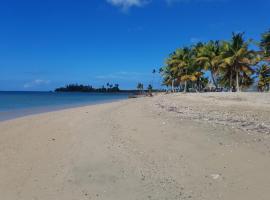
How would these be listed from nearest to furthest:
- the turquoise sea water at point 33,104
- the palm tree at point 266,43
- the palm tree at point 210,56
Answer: the turquoise sea water at point 33,104, the palm tree at point 266,43, the palm tree at point 210,56

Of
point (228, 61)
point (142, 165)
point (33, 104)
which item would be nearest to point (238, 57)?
point (228, 61)

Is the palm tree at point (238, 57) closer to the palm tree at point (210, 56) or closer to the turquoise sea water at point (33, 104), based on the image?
the palm tree at point (210, 56)

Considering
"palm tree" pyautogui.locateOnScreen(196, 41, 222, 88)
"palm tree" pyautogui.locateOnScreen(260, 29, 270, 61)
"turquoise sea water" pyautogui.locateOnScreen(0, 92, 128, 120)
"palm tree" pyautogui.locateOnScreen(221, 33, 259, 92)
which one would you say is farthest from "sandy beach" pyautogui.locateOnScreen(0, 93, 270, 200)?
"palm tree" pyautogui.locateOnScreen(196, 41, 222, 88)

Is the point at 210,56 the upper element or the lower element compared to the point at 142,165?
upper

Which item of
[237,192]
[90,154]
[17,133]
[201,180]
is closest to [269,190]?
[237,192]

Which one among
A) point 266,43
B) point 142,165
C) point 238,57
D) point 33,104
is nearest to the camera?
point 142,165

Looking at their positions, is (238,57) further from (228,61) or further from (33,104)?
(33,104)

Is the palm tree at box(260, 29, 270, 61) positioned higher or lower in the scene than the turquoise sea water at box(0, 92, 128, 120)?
higher

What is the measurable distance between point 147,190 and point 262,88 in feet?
196

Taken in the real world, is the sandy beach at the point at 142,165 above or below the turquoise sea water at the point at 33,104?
above

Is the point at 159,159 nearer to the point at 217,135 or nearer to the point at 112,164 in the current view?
the point at 112,164

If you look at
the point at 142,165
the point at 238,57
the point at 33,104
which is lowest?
the point at 33,104

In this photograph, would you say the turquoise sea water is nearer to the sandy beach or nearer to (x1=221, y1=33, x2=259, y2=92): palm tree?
the sandy beach

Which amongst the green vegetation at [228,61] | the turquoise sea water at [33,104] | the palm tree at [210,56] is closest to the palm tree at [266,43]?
the green vegetation at [228,61]
